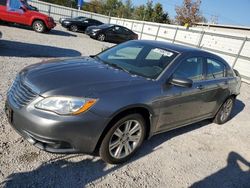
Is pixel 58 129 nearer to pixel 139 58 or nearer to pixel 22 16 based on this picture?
pixel 139 58

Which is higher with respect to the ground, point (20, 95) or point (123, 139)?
point (20, 95)

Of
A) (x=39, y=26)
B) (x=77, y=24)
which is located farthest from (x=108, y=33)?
(x=39, y=26)

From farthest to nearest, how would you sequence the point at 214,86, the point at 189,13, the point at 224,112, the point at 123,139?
1. the point at 189,13
2. the point at 224,112
3. the point at 214,86
4. the point at 123,139

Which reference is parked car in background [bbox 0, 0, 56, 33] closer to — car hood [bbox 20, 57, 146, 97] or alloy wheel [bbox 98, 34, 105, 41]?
alloy wheel [bbox 98, 34, 105, 41]

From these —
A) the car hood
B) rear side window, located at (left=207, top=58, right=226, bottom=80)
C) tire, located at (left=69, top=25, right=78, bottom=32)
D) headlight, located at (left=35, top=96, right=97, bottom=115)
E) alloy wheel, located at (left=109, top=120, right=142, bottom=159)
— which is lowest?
tire, located at (left=69, top=25, right=78, bottom=32)

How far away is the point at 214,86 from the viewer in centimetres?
461

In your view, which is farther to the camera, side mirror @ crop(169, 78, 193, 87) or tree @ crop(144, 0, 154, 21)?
tree @ crop(144, 0, 154, 21)

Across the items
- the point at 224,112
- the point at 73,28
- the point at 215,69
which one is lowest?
A: the point at 73,28

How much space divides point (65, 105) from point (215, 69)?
127 inches

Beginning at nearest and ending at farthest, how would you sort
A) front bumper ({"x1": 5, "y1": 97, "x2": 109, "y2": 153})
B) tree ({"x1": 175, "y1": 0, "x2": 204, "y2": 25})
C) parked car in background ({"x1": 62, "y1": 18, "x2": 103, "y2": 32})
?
1. front bumper ({"x1": 5, "y1": 97, "x2": 109, "y2": 153})
2. parked car in background ({"x1": 62, "y1": 18, "x2": 103, "y2": 32})
3. tree ({"x1": 175, "y1": 0, "x2": 204, "y2": 25})

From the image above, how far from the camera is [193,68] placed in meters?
4.18

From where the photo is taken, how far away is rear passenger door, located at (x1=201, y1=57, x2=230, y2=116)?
449 centimetres

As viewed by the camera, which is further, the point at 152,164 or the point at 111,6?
the point at 111,6

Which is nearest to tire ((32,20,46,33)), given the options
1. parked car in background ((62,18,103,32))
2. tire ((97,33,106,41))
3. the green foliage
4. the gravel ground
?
tire ((97,33,106,41))
